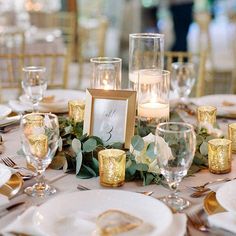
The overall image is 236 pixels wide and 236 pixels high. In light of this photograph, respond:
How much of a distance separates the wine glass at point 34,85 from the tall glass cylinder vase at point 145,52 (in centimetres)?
38

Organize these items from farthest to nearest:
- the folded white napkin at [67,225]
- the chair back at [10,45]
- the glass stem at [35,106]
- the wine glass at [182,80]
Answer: the chair back at [10,45] < the wine glass at [182,80] < the glass stem at [35,106] < the folded white napkin at [67,225]

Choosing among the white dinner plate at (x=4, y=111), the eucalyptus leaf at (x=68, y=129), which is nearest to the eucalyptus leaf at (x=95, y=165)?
the eucalyptus leaf at (x=68, y=129)

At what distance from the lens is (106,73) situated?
5.74ft

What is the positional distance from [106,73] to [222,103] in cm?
59

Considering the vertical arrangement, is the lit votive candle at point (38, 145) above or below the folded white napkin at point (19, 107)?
above

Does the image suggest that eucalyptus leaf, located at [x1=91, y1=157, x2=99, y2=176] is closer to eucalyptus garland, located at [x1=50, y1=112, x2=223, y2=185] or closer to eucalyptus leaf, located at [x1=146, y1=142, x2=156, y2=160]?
eucalyptus garland, located at [x1=50, y1=112, x2=223, y2=185]

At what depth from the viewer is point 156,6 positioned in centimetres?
717

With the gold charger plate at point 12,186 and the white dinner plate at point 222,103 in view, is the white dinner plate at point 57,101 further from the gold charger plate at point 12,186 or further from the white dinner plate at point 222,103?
the gold charger plate at point 12,186

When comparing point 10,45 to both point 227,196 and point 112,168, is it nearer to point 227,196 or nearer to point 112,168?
point 112,168

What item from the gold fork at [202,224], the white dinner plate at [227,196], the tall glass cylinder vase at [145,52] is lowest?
the gold fork at [202,224]

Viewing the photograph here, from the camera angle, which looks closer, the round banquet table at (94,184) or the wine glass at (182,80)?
the round banquet table at (94,184)

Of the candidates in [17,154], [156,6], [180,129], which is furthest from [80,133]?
[156,6]

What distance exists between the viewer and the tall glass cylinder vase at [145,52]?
71.0 inches

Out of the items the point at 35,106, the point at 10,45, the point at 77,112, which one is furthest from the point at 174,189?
the point at 10,45
